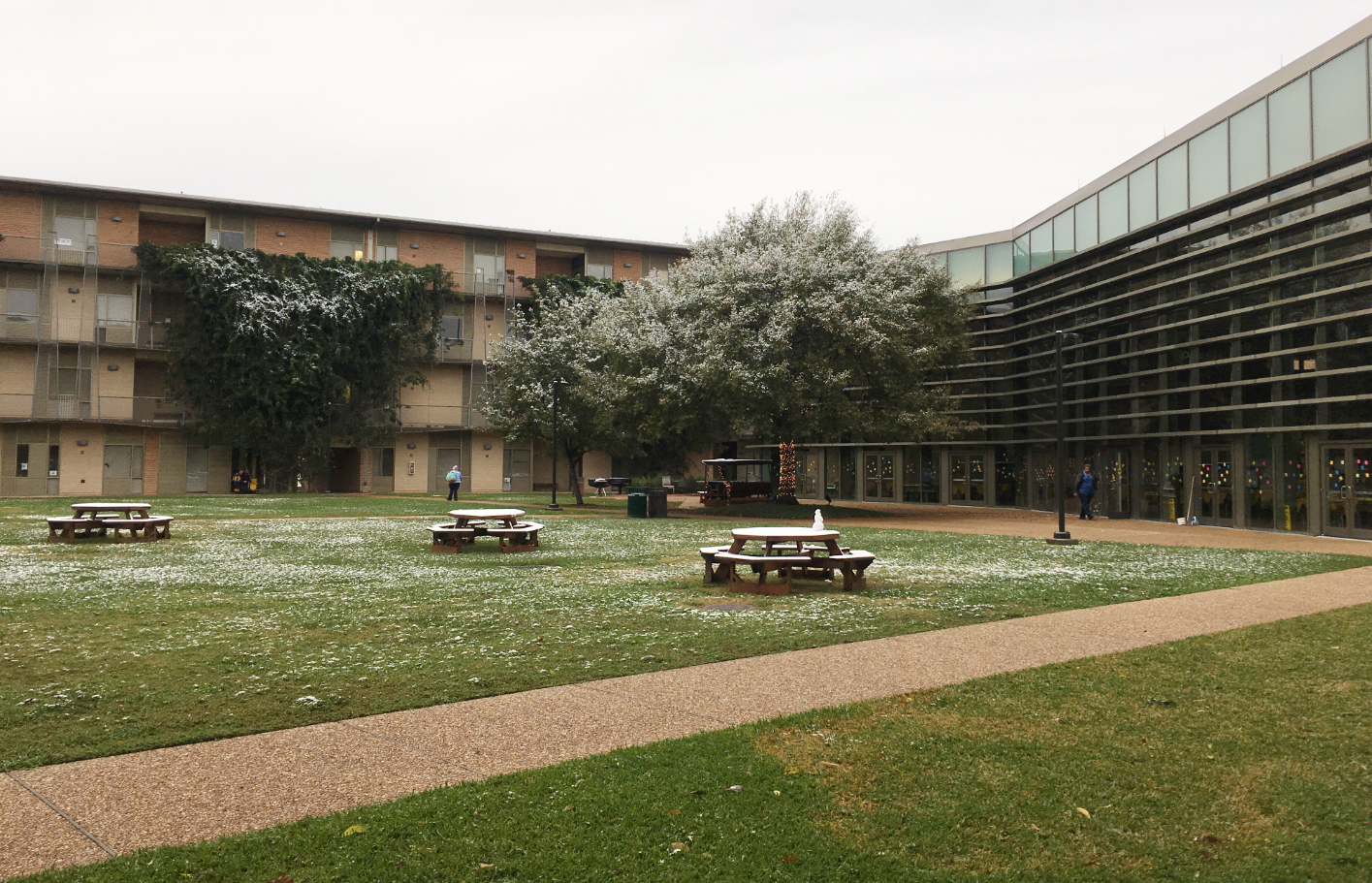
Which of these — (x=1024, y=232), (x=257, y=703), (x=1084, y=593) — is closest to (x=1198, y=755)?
(x=257, y=703)

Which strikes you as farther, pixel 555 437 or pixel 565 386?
pixel 565 386

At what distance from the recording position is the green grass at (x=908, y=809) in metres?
4.29

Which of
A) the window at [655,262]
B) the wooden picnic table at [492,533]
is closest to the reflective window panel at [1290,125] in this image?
the wooden picnic table at [492,533]

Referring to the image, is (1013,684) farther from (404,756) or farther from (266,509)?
(266,509)

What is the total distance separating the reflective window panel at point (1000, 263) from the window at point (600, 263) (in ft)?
83.7

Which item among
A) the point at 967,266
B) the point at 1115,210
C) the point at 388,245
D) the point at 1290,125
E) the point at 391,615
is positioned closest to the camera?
the point at 391,615

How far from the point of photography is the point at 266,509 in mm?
34969

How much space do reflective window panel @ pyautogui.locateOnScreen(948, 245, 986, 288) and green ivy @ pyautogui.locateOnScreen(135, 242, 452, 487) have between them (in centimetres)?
2859

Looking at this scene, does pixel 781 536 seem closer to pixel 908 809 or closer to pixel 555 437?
pixel 908 809

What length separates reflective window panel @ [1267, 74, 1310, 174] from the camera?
25156 millimetres

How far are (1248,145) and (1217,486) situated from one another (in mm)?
9572

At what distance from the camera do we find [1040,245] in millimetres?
41031

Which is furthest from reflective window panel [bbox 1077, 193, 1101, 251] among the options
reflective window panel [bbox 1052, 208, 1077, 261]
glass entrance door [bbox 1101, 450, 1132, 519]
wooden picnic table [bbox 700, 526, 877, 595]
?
wooden picnic table [bbox 700, 526, 877, 595]

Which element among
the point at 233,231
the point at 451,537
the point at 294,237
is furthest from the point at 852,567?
the point at 233,231
